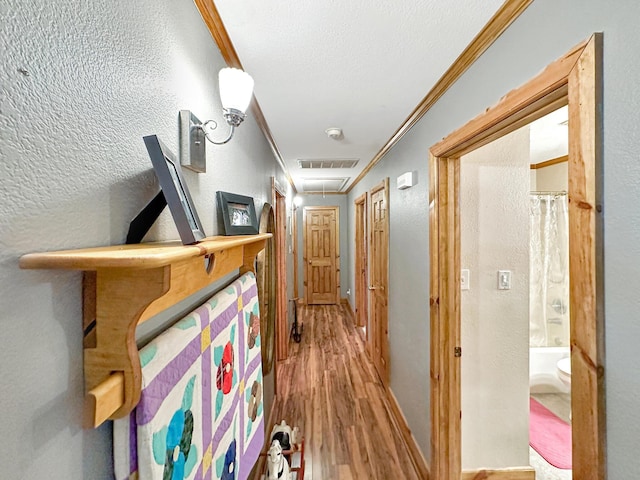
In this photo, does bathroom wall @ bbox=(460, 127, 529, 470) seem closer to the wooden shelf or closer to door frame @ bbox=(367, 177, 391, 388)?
door frame @ bbox=(367, 177, 391, 388)

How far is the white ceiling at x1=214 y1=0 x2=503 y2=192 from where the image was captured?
1.03 metres

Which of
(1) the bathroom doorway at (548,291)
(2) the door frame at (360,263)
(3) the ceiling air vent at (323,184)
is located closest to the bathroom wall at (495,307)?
(1) the bathroom doorway at (548,291)

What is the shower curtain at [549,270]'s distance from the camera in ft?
9.24

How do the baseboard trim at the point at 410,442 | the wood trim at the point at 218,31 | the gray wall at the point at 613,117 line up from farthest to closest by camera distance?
the baseboard trim at the point at 410,442, the wood trim at the point at 218,31, the gray wall at the point at 613,117

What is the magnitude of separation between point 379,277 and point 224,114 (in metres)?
2.61

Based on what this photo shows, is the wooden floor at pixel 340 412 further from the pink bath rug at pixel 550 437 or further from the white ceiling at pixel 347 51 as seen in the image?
the white ceiling at pixel 347 51

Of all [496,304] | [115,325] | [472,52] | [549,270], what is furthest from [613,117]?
[549,270]

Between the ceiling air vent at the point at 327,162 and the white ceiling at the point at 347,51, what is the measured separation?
1089mm

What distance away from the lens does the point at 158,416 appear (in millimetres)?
543

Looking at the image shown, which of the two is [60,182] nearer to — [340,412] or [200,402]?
[200,402]

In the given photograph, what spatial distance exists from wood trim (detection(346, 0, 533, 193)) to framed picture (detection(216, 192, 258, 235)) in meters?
1.19

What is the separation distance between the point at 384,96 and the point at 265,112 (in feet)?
2.57

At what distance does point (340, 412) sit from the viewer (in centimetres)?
254

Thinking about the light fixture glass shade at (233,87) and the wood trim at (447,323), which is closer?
the light fixture glass shade at (233,87)
